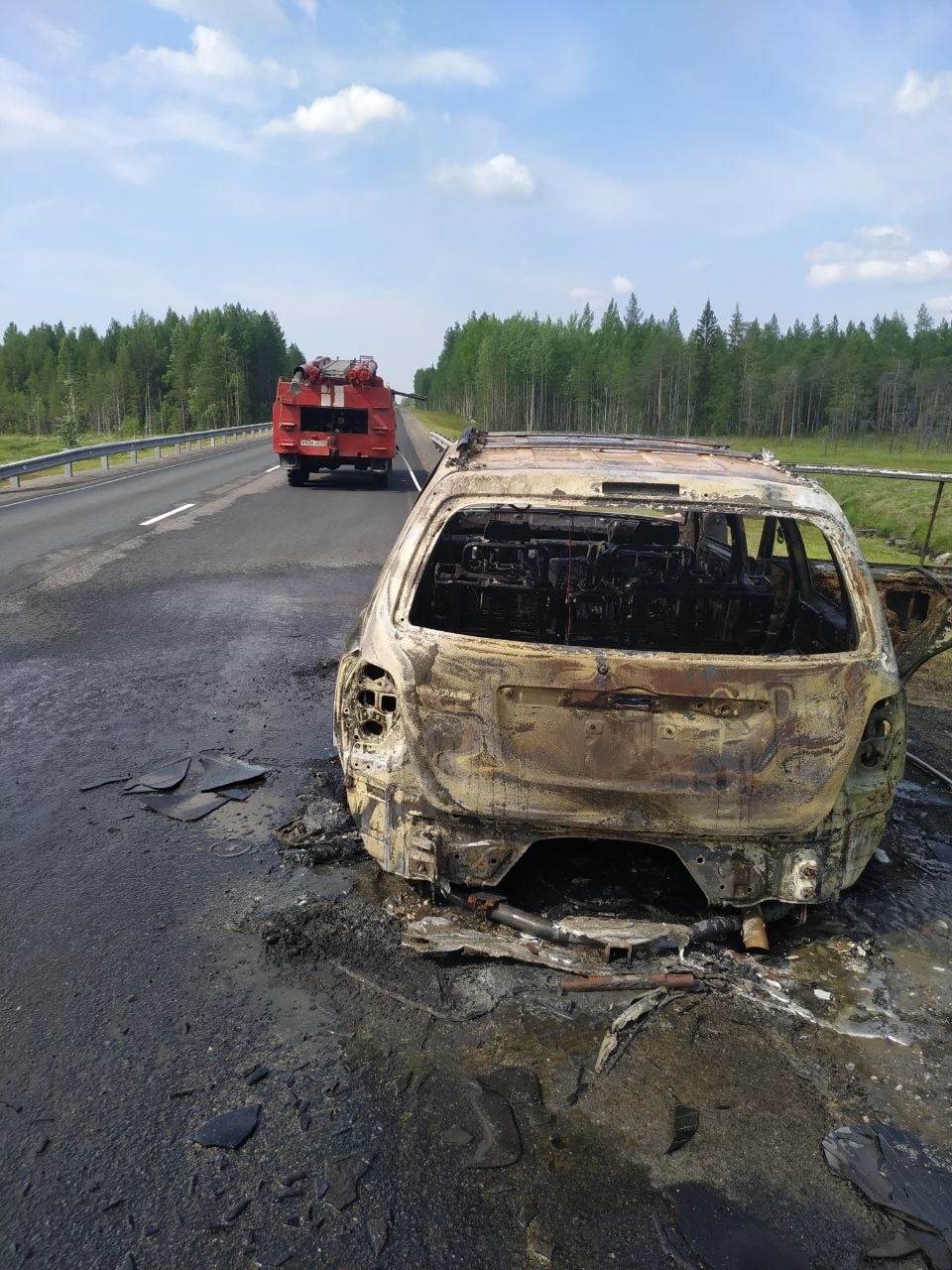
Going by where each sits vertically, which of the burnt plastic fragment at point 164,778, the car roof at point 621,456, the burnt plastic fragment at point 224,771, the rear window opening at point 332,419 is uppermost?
the rear window opening at point 332,419

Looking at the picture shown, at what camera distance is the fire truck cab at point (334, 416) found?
816 inches

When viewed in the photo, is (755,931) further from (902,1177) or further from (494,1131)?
(494,1131)

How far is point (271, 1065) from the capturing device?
270 cm

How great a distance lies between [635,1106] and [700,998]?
25.5 inches

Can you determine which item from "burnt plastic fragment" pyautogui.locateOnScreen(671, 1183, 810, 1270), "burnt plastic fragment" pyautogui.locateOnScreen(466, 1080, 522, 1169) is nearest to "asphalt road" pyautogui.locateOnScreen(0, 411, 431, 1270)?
"burnt plastic fragment" pyautogui.locateOnScreen(466, 1080, 522, 1169)

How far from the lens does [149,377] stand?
391 ft

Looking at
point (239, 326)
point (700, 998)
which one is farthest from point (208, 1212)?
point (239, 326)

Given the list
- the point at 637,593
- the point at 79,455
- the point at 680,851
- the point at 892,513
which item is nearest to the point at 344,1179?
the point at 680,851

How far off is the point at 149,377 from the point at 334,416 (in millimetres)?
109000

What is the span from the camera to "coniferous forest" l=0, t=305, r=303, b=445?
108 metres

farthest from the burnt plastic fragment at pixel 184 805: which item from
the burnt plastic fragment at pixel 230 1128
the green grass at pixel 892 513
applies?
the green grass at pixel 892 513

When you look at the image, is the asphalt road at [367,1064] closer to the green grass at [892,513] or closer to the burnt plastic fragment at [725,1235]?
the burnt plastic fragment at [725,1235]

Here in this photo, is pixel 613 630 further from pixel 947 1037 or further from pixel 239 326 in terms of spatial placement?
pixel 239 326

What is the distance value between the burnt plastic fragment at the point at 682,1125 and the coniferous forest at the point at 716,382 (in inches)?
3831
